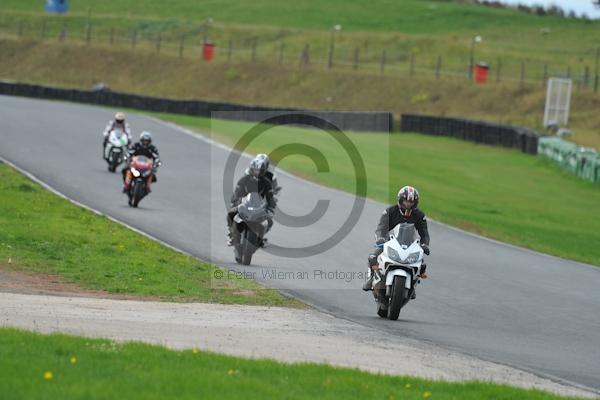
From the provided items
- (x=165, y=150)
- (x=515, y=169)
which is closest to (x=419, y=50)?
(x=515, y=169)

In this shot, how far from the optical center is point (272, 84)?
7031 centimetres

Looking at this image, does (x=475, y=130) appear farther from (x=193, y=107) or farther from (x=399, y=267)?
(x=399, y=267)

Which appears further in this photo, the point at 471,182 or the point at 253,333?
the point at 471,182

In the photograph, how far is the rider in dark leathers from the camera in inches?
571

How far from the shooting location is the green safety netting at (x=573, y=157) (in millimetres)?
39125

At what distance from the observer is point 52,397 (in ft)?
26.5

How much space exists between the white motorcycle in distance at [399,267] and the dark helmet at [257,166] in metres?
4.19

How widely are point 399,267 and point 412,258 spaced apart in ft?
0.59

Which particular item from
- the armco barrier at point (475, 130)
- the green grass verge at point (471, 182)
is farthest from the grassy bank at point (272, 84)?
the green grass verge at point (471, 182)

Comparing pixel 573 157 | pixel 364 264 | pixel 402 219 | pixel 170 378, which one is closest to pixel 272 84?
pixel 573 157

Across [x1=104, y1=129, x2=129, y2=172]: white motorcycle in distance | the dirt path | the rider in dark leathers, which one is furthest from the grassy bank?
the dirt path

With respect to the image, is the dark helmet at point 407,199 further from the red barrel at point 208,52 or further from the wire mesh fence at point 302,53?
the red barrel at point 208,52

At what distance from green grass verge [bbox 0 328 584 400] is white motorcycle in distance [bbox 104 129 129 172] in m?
20.5

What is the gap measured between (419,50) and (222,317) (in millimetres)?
65300
